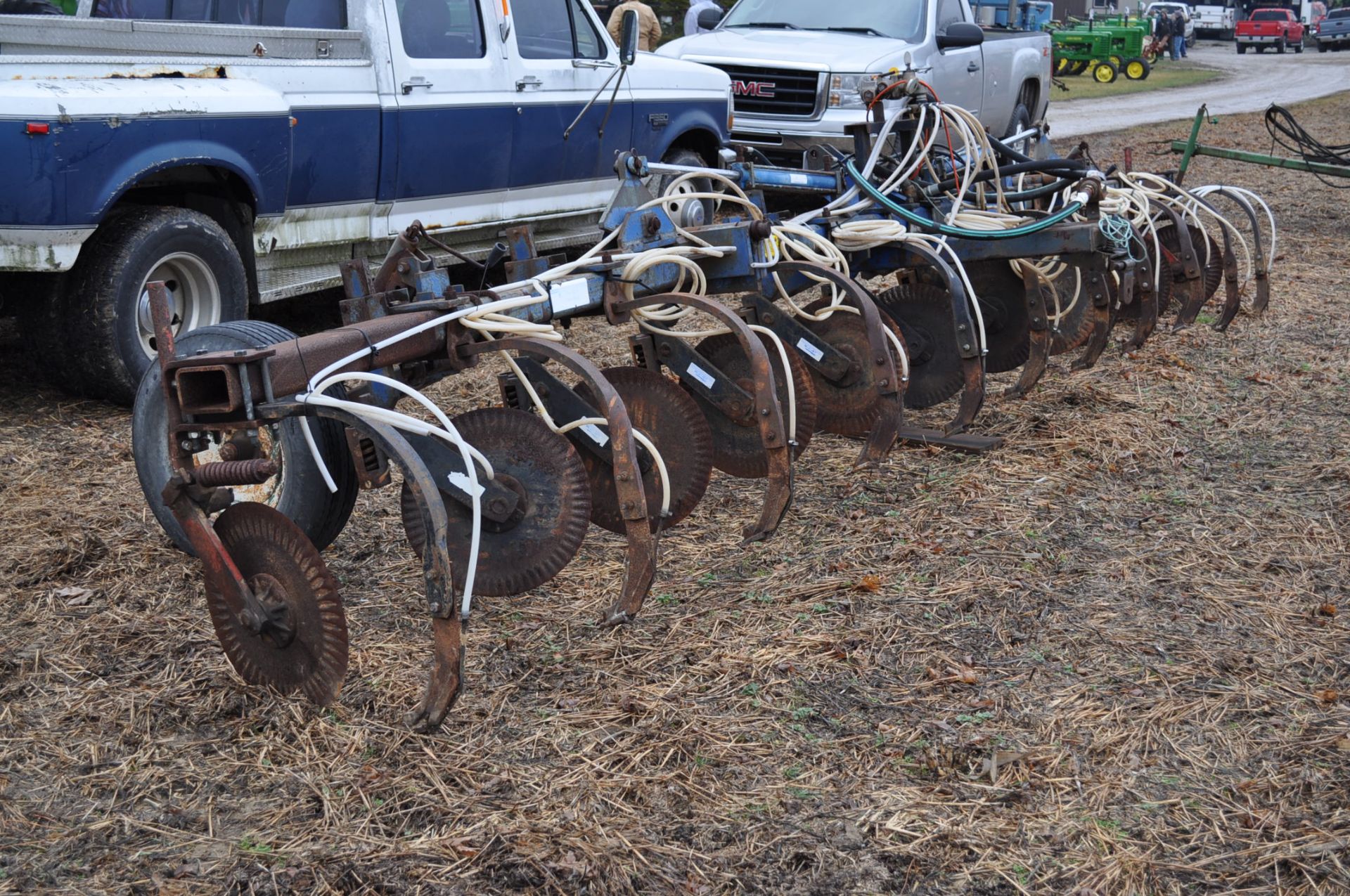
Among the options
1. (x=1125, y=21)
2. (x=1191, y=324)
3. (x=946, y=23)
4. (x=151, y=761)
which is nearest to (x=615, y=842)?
(x=151, y=761)

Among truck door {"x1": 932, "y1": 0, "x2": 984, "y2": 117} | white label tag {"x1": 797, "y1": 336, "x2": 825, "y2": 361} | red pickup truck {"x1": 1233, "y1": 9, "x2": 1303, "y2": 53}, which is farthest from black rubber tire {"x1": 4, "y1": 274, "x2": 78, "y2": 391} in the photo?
red pickup truck {"x1": 1233, "y1": 9, "x2": 1303, "y2": 53}

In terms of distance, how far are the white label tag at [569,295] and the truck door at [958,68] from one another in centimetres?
689

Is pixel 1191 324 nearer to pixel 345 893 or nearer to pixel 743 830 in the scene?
pixel 743 830

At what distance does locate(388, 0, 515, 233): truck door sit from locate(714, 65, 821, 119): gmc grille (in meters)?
3.13

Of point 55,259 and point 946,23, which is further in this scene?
point 946,23

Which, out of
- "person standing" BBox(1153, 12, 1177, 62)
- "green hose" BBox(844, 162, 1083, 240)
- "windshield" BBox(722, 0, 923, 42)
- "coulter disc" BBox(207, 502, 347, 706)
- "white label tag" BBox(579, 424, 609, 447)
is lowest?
"coulter disc" BBox(207, 502, 347, 706)

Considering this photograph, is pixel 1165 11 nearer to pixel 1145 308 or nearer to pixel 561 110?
pixel 1145 308

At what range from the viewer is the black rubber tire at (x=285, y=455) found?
3.59m

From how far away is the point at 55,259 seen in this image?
508 cm

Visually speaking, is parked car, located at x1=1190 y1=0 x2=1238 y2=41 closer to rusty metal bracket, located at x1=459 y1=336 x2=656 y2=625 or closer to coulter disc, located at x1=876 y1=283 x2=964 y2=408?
coulter disc, located at x1=876 y1=283 x2=964 y2=408

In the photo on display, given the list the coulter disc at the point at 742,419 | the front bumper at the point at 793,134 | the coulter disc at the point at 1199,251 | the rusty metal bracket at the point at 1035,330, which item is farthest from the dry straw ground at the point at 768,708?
the front bumper at the point at 793,134

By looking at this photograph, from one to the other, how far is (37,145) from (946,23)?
7564mm

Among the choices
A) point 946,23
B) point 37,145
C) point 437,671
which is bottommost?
point 437,671

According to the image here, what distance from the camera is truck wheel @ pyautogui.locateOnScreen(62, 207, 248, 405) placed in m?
5.30
